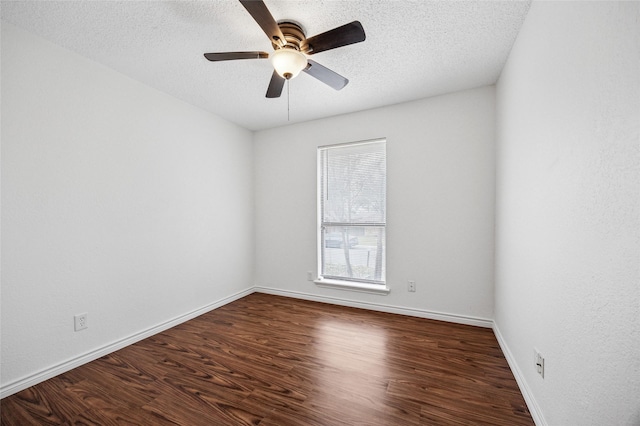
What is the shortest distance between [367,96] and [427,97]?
69 cm

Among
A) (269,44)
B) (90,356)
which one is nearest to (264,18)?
(269,44)

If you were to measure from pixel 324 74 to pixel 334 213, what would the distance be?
75.7 inches

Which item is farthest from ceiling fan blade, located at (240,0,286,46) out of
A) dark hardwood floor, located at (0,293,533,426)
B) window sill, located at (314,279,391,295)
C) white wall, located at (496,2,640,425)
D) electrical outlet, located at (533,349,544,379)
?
window sill, located at (314,279,391,295)

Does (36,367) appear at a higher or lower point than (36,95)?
lower

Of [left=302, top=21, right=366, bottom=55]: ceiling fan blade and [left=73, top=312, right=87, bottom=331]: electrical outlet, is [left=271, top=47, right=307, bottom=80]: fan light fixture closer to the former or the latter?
[left=302, top=21, right=366, bottom=55]: ceiling fan blade

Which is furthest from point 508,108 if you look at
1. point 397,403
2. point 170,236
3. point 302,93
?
point 170,236

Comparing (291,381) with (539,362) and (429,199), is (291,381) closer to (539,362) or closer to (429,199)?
(539,362)

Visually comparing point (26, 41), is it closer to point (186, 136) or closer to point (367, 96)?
point (186, 136)

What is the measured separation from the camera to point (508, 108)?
2.18m

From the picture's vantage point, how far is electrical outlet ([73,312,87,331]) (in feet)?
6.88

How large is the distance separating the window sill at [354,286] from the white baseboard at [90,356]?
1474 millimetres

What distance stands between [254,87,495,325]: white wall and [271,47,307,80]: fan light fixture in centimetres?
167

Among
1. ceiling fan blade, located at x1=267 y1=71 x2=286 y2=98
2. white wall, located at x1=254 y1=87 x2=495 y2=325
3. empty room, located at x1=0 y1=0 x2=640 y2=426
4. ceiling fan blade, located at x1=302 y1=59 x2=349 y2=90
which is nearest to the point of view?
empty room, located at x1=0 y1=0 x2=640 y2=426

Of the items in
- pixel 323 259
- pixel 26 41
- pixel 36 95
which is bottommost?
pixel 323 259
